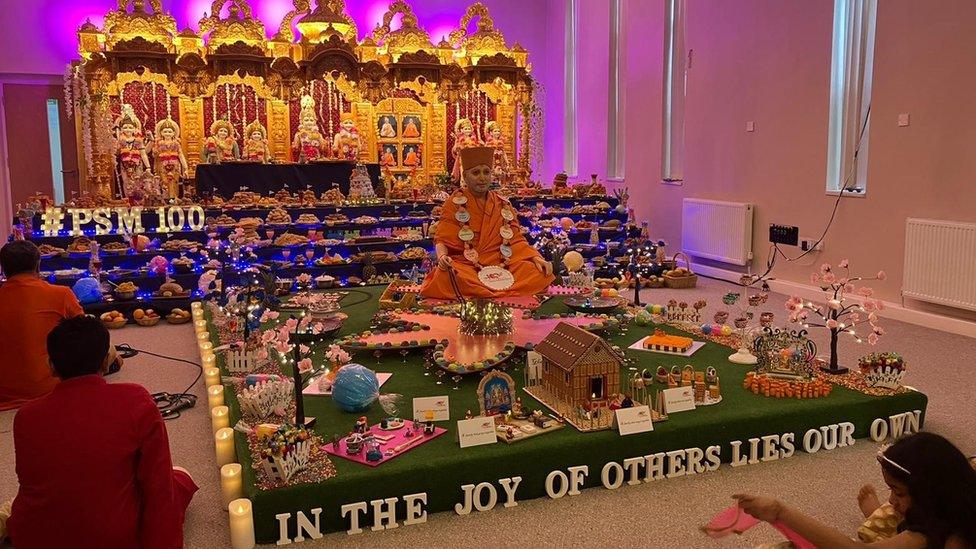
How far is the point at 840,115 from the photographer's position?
26.2 feet

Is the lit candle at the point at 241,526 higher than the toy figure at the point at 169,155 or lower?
lower

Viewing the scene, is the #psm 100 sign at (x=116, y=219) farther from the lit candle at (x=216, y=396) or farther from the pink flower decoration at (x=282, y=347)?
the pink flower decoration at (x=282, y=347)

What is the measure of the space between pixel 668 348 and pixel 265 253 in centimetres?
493

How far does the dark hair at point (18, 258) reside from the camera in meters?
4.64

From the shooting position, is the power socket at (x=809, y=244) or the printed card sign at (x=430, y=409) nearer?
the printed card sign at (x=430, y=409)

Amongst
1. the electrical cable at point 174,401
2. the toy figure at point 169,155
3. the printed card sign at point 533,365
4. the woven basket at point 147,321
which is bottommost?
the electrical cable at point 174,401

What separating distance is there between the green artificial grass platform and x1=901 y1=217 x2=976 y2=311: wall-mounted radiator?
113 inches

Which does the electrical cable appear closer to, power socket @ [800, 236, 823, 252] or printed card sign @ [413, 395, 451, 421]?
printed card sign @ [413, 395, 451, 421]

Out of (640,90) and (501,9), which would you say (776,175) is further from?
(501,9)

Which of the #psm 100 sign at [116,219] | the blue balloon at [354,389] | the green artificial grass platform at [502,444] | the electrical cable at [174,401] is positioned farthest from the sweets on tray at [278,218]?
the blue balloon at [354,389]

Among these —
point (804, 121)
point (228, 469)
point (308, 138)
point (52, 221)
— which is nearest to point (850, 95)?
point (804, 121)

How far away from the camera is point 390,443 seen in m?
3.50

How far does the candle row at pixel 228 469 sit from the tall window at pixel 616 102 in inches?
363

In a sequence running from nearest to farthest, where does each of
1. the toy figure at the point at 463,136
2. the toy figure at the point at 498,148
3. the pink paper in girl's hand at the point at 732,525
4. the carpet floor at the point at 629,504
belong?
1. the pink paper in girl's hand at the point at 732,525
2. the carpet floor at the point at 629,504
3. the toy figure at the point at 498,148
4. the toy figure at the point at 463,136
